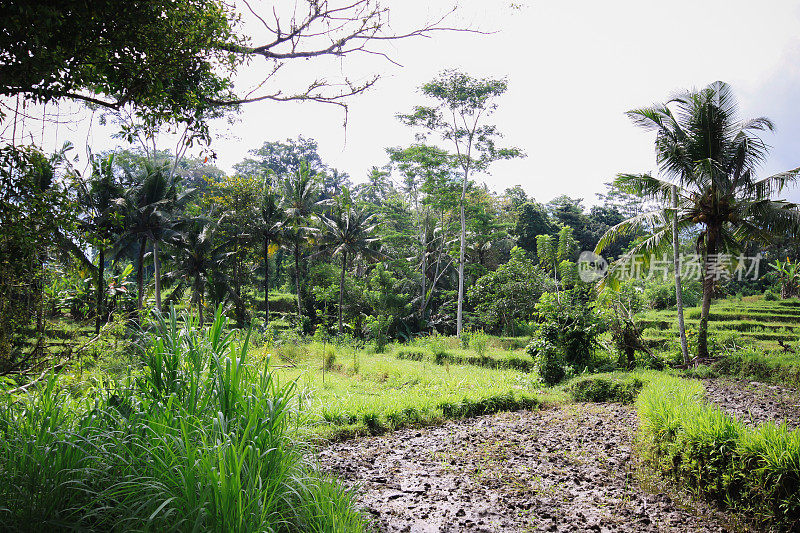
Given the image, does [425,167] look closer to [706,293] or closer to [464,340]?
[464,340]

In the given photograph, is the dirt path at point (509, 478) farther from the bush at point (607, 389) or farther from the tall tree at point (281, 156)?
the tall tree at point (281, 156)

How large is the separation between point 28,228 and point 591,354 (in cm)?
1072

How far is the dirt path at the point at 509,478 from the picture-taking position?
3.81m

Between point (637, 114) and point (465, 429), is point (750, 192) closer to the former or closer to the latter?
point (637, 114)

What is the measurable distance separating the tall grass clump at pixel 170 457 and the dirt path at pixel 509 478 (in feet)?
3.58

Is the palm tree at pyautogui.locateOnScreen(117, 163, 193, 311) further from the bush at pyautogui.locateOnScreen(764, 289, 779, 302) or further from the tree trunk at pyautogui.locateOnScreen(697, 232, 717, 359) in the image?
the bush at pyautogui.locateOnScreen(764, 289, 779, 302)

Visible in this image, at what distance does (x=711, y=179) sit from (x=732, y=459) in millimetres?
9364

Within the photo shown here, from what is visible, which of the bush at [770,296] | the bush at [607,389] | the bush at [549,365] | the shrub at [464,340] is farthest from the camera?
the bush at [770,296]

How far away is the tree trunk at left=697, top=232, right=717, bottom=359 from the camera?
35.8 ft

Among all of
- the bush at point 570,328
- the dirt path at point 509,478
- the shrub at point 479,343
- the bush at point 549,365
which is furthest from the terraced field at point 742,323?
the dirt path at point 509,478

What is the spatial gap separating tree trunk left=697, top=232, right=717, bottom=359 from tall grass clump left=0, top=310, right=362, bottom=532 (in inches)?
415

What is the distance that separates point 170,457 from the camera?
2.76 meters

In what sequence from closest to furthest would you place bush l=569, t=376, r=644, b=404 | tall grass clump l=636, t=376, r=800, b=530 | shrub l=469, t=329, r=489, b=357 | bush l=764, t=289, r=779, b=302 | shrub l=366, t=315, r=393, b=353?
1. tall grass clump l=636, t=376, r=800, b=530
2. bush l=569, t=376, r=644, b=404
3. shrub l=469, t=329, r=489, b=357
4. shrub l=366, t=315, r=393, b=353
5. bush l=764, t=289, r=779, b=302

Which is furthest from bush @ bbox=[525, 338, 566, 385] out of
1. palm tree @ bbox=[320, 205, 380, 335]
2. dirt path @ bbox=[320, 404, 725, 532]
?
palm tree @ bbox=[320, 205, 380, 335]
